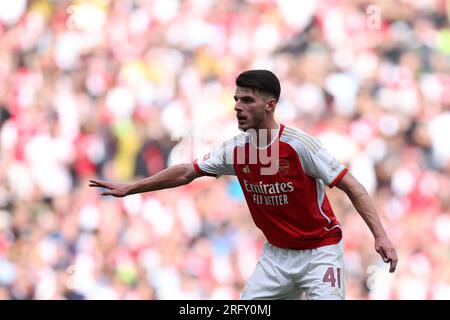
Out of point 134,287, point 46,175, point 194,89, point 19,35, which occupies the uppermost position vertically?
point 19,35

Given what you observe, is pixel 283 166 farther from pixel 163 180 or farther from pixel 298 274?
pixel 163 180

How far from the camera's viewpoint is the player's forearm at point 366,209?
4801mm

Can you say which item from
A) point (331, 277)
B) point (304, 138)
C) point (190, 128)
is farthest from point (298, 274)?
point (190, 128)

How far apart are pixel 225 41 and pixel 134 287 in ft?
8.72

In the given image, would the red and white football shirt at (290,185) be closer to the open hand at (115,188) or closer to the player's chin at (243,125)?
the player's chin at (243,125)

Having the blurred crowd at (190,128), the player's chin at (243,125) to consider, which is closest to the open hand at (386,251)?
the player's chin at (243,125)

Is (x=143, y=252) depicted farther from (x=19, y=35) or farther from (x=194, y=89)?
(x=19, y=35)

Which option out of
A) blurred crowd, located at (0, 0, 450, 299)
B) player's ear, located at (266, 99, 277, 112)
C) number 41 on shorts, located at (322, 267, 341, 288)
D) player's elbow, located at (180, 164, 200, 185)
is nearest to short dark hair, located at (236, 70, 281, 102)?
player's ear, located at (266, 99, 277, 112)

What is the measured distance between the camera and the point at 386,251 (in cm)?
467

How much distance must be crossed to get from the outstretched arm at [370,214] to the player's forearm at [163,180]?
945 millimetres

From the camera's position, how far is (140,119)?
365 inches
